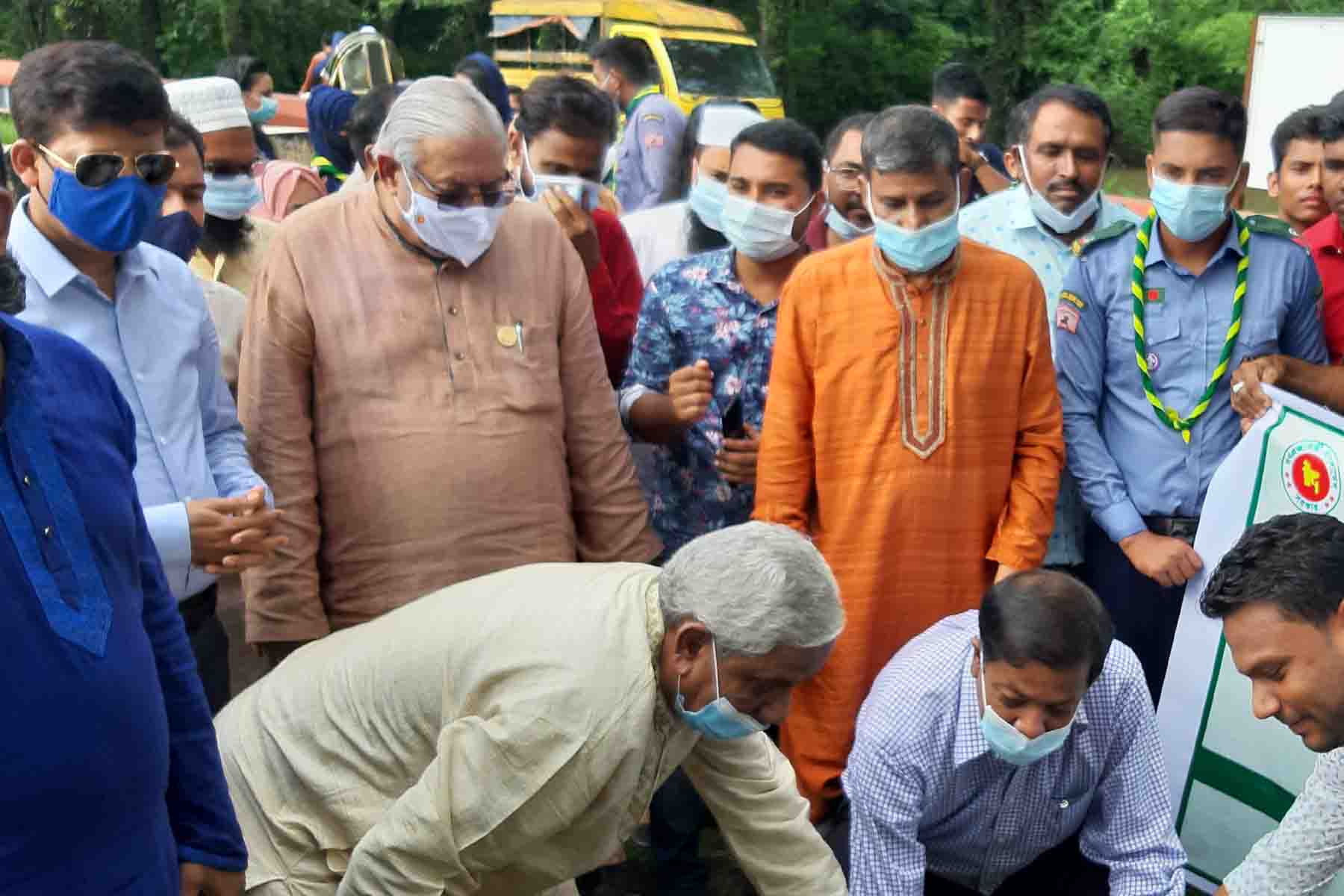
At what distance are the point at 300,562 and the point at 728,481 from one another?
1.11 meters

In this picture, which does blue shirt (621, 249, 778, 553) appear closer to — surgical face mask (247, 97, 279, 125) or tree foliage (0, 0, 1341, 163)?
surgical face mask (247, 97, 279, 125)

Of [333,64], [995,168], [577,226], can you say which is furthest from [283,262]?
[333,64]

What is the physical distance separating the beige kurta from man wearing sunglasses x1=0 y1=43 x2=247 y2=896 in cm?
29

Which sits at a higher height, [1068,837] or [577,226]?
[577,226]

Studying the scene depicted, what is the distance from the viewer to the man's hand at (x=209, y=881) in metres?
2.26

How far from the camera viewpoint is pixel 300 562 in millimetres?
3188

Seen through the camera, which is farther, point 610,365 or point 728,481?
point 610,365

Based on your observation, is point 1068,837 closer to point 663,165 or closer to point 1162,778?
point 1162,778

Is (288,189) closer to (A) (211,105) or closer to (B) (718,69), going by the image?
(A) (211,105)

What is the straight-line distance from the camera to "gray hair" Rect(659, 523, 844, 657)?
7.80 ft

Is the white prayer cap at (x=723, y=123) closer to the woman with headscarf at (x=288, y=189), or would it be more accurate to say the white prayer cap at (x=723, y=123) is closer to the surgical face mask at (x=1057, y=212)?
the surgical face mask at (x=1057, y=212)

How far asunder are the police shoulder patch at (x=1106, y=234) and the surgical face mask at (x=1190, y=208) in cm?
9

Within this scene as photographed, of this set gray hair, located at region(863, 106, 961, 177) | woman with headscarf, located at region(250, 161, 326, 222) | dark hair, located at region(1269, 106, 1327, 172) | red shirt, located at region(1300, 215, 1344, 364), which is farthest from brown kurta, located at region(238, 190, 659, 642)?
dark hair, located at region(1269, 106, 1327, 172)

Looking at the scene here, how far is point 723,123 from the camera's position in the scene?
15.4ft
